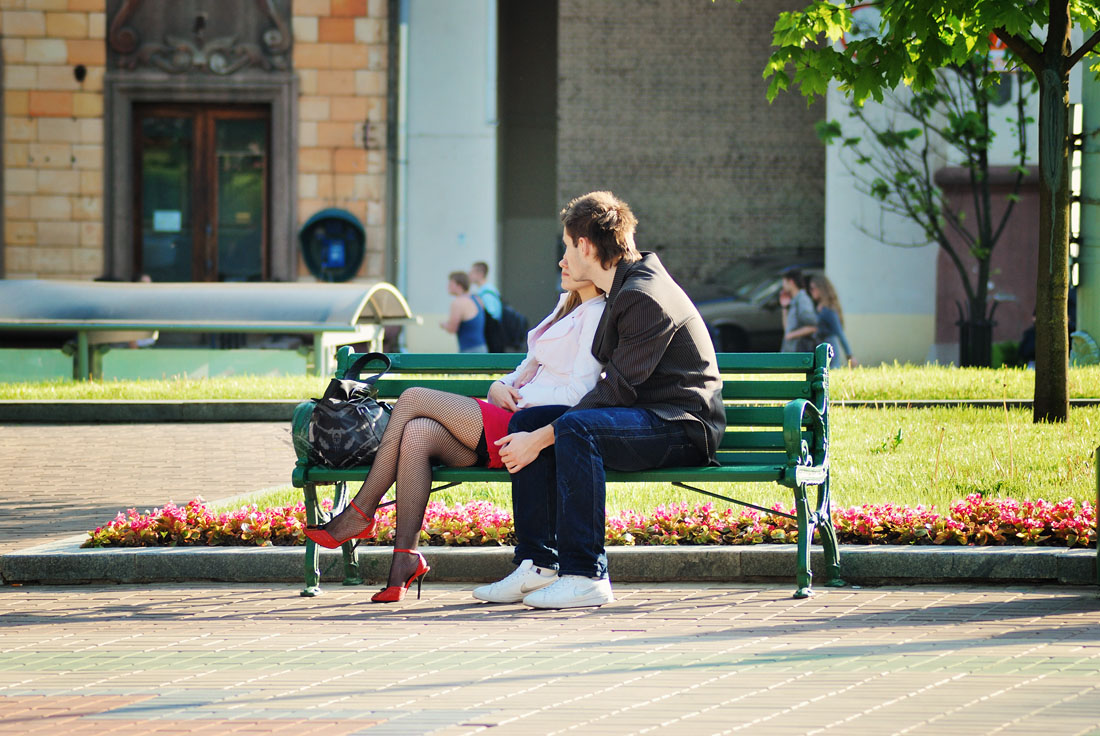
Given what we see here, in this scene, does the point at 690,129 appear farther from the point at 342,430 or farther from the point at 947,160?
the point at 342,430

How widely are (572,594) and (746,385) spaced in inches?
53.1

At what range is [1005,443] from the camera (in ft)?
27.9

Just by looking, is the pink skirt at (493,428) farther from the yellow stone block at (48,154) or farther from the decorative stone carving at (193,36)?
the yellow stone block at (48,154)

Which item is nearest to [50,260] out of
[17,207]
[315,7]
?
[17,207]

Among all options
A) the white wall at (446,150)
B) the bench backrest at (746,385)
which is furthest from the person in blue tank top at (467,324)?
the bench backrest at (746,385)

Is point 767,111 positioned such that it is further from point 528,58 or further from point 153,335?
point 153,335

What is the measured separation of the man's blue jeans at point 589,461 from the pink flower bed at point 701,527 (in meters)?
0.66

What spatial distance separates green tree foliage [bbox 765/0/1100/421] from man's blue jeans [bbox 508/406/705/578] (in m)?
4.85

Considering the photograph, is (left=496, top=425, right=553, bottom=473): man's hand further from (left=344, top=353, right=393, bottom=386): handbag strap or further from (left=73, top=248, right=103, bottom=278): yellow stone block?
(left=73, top=248, right=103, bottom=278): yellow stone block

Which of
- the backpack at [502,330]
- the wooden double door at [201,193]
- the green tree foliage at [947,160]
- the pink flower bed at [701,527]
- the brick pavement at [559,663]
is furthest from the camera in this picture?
the wooden double door at [201,193]

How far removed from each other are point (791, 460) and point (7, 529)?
4010 mm

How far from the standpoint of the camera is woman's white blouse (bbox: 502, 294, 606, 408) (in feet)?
18.8

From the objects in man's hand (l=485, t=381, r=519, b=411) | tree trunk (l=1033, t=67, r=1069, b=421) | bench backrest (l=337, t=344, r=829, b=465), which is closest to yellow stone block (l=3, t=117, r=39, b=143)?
tree trunk (l=1033, t=67, r=1069, b=421)

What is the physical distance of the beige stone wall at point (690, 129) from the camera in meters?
28.3
